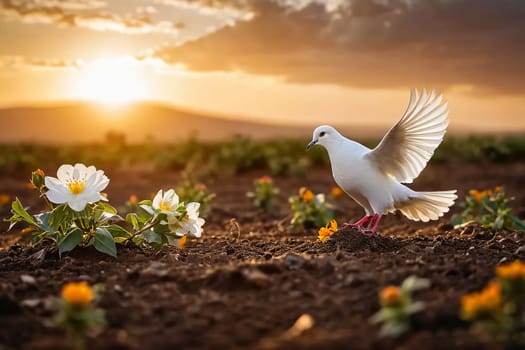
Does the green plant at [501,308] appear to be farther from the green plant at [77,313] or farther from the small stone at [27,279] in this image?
the small stone at [27,279]

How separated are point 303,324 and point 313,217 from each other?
402 cm

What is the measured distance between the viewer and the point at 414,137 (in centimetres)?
507

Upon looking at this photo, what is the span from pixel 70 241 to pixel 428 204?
2970 millimetres

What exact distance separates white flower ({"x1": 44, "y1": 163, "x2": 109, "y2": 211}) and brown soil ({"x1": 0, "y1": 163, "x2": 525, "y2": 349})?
414 mm

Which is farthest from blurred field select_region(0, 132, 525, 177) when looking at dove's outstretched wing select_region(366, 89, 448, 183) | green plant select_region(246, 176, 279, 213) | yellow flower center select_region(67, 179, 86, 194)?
yellow flower center select_region(67, 179, 86, 194)

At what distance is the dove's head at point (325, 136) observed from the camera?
548 centimetres

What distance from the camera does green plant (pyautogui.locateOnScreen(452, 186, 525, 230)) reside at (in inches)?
229

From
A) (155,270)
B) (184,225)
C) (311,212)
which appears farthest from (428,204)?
(155,270)

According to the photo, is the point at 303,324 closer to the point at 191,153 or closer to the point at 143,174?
the point at 143,174

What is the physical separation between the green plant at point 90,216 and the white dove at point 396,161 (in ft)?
4.82

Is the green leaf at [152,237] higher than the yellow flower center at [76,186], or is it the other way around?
the yellow flower center at [76,186]

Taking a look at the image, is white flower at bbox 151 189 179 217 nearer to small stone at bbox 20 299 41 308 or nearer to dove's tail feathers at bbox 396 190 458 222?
small stone at bbox 20 299 41 308

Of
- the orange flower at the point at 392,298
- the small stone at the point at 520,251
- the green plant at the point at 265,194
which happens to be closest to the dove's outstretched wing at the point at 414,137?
the small stone at the point at 520,251

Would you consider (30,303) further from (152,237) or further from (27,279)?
(152,237)
